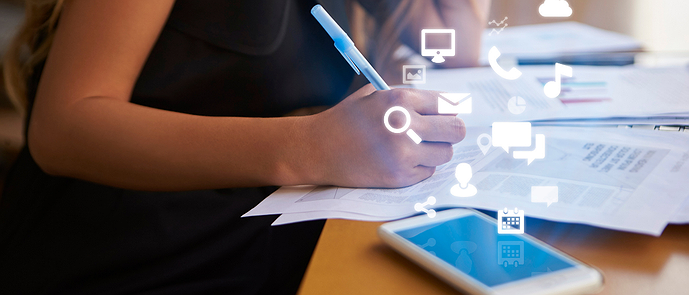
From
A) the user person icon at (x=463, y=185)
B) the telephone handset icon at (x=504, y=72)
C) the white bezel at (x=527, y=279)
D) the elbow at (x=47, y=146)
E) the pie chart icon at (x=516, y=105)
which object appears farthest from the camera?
the telephone handset icon at (x=504, y=72)

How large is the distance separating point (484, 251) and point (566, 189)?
11 cm

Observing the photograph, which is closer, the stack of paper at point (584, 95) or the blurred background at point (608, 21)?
the stack of paper at point (584, 95)

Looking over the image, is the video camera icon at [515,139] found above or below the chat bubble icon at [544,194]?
below

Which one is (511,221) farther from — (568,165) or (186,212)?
(186,212)

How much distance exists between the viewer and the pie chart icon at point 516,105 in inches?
20.0

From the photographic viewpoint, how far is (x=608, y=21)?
0.83m

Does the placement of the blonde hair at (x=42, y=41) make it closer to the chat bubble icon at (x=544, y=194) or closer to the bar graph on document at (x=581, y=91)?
the bar graph on document at (x=581, y=91)

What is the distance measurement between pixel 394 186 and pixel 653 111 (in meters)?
0.34

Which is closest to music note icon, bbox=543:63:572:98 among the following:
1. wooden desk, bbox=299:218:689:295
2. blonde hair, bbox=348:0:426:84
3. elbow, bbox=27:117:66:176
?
blonde hair, bbox=348:0:426:84

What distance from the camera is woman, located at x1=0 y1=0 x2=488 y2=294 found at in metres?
0.33

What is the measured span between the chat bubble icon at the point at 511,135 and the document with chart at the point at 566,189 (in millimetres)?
15

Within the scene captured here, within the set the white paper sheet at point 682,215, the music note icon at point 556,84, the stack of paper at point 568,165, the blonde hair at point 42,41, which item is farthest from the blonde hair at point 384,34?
the white paper sheet at point 682,215

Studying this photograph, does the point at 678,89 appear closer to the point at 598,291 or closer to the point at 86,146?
the point at 598,291

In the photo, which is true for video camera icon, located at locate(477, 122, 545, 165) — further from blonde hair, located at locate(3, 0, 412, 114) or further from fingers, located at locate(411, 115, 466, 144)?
blonde hair, located at locate(3, 0, 412, 114)
